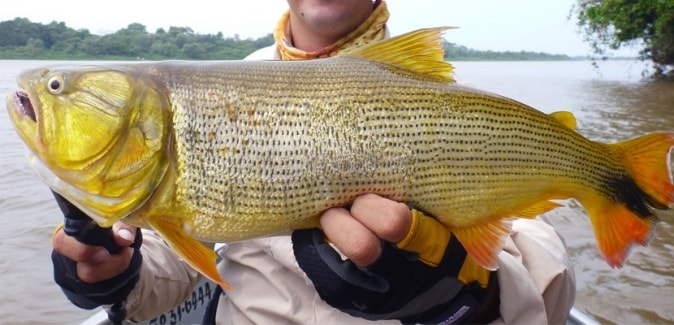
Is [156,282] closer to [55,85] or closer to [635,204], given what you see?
[55,85]

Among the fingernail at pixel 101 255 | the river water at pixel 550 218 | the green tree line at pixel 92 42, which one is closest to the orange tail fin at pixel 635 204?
the river water at pixel 550 218

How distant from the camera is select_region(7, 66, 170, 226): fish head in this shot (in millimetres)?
1965

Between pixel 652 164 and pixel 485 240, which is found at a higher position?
pixel 652 164

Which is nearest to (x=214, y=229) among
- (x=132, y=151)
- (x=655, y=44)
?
(x=132, y=151)

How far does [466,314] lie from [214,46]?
3204 centimetres

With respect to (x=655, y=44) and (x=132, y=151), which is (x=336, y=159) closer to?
(x=132, y=151)

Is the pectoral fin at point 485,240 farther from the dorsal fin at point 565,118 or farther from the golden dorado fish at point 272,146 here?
the dorsal fin at point 565,118

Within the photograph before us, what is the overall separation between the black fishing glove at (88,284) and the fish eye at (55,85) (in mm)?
485

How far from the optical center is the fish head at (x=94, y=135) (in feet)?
6.45

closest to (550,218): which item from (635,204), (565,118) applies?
(635,204)

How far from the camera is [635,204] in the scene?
244 centimetres

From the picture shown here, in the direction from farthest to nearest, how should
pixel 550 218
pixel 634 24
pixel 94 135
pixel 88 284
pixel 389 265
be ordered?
pixel 634 24 < pixel 550 218 < pixel 88 284 < pixel 389 265 < pixel 94 135

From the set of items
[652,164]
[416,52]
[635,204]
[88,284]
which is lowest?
[88,284]

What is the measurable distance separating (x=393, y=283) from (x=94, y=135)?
125 cm
